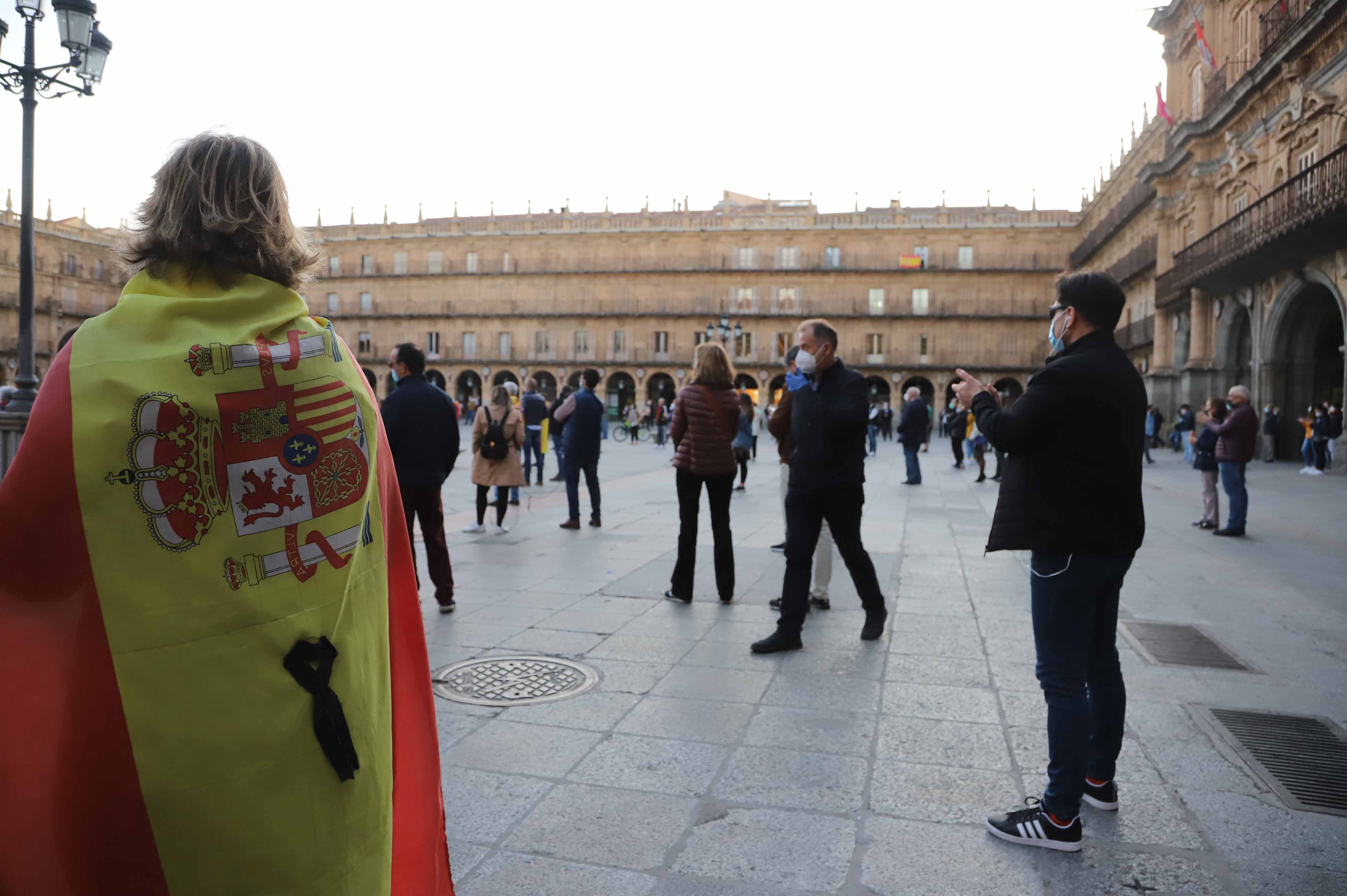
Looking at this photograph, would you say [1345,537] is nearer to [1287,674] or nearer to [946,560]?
[946,560]

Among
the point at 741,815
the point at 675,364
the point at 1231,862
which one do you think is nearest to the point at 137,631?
the point at 741,815

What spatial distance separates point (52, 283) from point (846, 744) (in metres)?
62.5

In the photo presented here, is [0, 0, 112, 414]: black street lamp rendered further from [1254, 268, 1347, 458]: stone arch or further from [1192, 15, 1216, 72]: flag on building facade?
[1192, 15, 1216, 72]: flag on building facade

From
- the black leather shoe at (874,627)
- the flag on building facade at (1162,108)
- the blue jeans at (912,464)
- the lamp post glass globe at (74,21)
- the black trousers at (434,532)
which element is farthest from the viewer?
the flag on building facade at (1162,108)

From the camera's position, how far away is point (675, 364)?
49688 millimetres

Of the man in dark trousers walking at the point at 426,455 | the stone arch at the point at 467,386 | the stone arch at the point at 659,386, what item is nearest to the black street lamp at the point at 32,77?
the man in dark trousers walking at the point at 426,455

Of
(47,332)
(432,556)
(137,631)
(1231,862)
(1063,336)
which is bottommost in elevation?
(1231,862)

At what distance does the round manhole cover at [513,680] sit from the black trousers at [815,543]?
1070 mm

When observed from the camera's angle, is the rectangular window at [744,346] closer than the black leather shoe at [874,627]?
No

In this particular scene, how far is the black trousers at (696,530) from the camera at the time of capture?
5.64 m

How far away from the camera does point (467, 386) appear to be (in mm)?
54438

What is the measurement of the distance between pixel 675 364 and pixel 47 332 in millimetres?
36381

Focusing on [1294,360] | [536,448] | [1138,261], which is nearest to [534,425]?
[536,448]

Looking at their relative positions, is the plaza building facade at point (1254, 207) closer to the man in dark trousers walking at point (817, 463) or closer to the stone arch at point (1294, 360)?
the stone arch at point (1294, 360)
